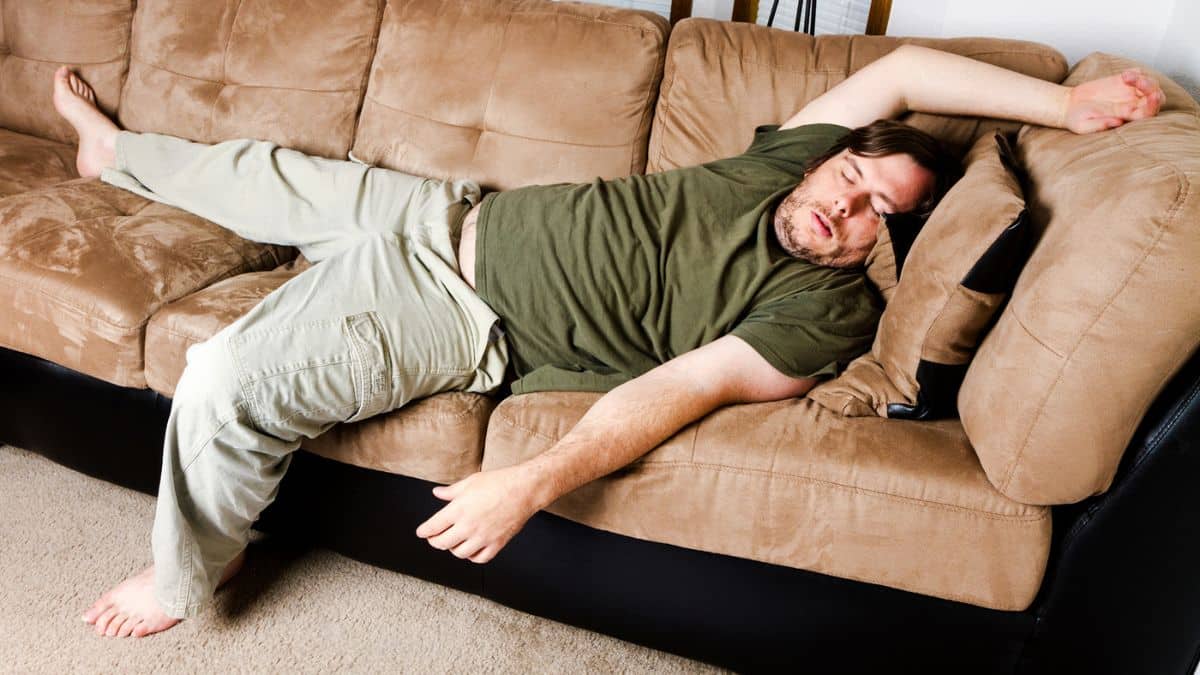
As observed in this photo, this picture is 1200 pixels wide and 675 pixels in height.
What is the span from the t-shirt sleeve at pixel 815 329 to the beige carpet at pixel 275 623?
549mm

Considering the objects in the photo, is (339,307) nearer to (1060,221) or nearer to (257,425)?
(257,425)

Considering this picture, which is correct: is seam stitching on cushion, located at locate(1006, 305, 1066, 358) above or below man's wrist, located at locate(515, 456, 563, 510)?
above

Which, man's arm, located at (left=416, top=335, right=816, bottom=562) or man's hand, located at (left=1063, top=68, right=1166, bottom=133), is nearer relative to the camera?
man's arm, located at (left=416, top=335, right=816, bottom=562)

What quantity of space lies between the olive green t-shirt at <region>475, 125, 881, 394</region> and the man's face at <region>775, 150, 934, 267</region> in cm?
4

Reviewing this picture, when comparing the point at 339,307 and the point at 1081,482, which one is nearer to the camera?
the point at 1081,482

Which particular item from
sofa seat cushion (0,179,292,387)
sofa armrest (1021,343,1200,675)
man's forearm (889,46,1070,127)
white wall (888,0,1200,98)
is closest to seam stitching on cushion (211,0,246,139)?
sofa seat cushion (0,179,292,387)

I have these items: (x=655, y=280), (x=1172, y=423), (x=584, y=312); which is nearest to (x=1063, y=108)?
(x=1172, y=423)

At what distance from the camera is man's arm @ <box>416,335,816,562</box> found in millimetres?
1200

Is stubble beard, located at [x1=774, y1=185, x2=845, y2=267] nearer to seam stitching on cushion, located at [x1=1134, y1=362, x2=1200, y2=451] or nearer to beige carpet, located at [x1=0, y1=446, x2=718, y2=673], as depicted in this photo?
seam stitching on cushion, located at [x1=1134, y1=362, x2=1200, y2=451]

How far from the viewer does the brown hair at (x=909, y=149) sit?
1464 mm

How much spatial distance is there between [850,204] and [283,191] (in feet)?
3.77

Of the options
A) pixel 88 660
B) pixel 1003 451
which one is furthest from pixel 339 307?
pixel 1003 451

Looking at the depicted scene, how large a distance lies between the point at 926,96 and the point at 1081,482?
79 cm

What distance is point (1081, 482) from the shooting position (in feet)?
3.62
